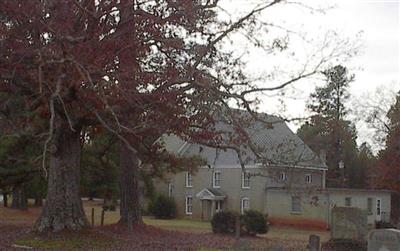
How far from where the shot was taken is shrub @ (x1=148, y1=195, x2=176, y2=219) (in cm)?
6100

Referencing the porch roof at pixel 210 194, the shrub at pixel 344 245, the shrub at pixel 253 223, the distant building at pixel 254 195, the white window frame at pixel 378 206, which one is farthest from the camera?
the porch roof at pixel 210 194

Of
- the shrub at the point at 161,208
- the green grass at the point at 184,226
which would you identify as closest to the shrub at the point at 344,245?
the green grass at the point at 184,226

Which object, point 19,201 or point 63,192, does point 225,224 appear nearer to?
point 63,192

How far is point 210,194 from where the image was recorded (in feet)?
197

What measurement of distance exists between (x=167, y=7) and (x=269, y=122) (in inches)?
213

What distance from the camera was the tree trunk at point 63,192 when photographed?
2048 cm

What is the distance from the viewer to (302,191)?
71.6 feet

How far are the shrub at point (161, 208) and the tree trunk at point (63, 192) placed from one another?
40.0 metres

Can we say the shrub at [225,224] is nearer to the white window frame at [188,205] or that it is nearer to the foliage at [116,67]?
the foliage at [116,67]

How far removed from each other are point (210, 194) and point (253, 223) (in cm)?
2724

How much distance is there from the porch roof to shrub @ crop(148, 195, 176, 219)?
292cm

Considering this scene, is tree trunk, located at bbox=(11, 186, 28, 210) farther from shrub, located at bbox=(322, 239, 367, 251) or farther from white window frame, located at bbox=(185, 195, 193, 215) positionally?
shrub, located at bbox=(322, 239, 367, 251)

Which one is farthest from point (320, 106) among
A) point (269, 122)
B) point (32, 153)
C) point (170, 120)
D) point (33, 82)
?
point (32, 153)

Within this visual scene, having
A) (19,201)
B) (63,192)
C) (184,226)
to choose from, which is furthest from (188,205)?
(63,192)
